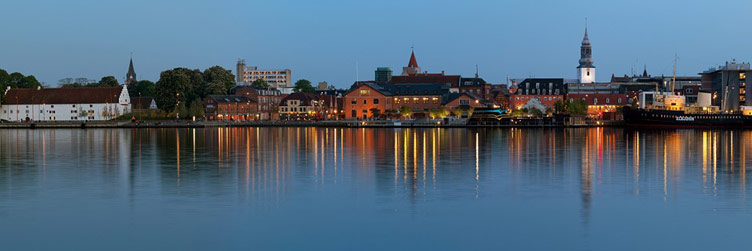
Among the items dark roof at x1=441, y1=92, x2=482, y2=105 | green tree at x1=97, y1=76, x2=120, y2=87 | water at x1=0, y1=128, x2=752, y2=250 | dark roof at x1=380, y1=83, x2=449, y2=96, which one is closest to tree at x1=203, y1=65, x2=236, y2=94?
green tree at x1=97, y1=76, x2=120, y2=87

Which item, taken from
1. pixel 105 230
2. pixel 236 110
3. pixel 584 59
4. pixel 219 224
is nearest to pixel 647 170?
pixel 219 224

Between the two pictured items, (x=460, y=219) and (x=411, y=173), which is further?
(x=411, y=173)

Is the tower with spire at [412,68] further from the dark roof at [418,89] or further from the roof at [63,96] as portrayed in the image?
the roof at [63,96]

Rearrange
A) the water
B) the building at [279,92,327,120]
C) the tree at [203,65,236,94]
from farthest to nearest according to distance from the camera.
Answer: the building at [279,92,327,120] → the tree at [203,65,236,94] → the water

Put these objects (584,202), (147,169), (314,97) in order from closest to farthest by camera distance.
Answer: (584,202), (147,169), (314,97)

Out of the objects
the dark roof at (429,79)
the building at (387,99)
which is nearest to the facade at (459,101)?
the building at (387,99)

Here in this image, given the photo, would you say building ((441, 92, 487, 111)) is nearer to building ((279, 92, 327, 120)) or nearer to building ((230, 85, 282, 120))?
building ((279, 92, 327, 120))

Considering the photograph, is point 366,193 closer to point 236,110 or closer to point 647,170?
point 647,170

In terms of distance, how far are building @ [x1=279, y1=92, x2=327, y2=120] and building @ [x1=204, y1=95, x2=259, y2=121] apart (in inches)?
204

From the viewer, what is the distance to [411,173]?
28969 mm

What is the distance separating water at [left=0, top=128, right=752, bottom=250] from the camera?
15.8 m

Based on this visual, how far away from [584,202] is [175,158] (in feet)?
75.3

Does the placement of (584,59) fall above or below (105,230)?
above

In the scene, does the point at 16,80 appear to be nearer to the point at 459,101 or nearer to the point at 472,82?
the point at 459,101
